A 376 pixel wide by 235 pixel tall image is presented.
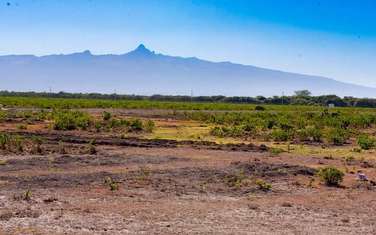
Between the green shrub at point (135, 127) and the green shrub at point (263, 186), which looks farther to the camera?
the green shrub at point (135, 127)

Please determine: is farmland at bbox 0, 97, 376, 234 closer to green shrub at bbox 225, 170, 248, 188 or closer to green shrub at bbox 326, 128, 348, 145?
green shrub at bbox 225, 170, 248, 188

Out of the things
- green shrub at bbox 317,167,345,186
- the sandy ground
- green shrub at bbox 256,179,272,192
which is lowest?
the sandy ground

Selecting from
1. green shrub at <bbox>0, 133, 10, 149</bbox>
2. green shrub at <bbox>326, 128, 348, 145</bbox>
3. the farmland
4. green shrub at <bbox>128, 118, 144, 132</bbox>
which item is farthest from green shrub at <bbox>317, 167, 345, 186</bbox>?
green shrub at <bbox>128, 118, 144, 132</bbox>

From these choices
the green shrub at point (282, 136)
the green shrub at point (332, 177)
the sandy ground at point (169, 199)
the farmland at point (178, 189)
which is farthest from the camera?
the green shrub at point (282, 136)

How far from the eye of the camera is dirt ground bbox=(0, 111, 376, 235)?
42.5 feet

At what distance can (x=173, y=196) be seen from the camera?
16297 millimetres

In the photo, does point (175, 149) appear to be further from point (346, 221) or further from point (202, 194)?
point (346, 221)

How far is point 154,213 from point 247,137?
25010 mm

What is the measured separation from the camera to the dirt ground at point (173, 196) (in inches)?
510

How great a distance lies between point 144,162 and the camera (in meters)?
22.8

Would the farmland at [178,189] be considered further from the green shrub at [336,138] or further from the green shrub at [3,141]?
the green shrub at [336,138]

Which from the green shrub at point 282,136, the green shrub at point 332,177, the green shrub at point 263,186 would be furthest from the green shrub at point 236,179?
the green shrub at point 282,136

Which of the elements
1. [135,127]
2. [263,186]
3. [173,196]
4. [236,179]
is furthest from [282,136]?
[173,196]

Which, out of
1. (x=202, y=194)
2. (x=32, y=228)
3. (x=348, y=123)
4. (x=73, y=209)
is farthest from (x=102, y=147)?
(x=348, y=123)
